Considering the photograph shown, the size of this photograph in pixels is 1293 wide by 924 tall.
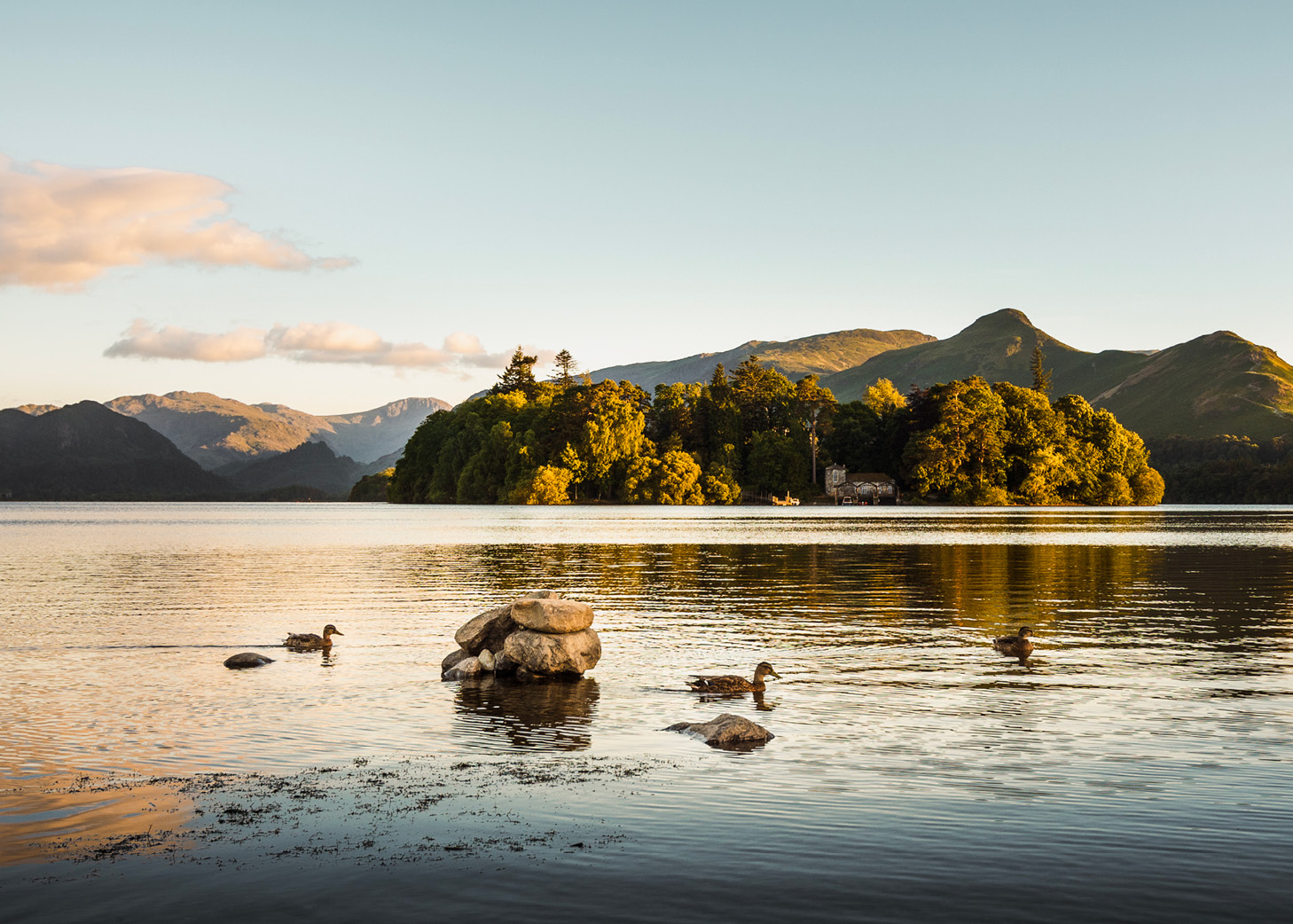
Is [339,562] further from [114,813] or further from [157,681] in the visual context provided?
[114,813]

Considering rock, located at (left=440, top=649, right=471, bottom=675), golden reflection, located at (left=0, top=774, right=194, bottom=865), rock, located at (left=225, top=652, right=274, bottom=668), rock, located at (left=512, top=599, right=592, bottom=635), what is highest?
rock, located at (left=512, top=599, right=592, bottom=635)

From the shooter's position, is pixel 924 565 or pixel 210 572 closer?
pixel 210 572

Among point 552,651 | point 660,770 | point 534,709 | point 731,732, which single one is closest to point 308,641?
point 552,651

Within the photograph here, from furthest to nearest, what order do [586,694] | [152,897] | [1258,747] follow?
[586,694], [1258,747], [152,897]

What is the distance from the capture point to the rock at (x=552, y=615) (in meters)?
25.0

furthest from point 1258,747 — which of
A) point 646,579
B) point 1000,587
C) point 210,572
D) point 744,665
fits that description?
point 210,572

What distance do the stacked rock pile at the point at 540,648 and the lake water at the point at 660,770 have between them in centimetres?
86

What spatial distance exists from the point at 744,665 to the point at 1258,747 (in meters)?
12.1

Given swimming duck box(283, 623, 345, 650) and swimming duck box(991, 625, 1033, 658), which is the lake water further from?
swimming duck box(283, 623, 345, 650)

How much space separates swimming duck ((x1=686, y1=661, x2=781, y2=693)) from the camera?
22.7m

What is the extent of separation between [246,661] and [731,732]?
14807 millimetres

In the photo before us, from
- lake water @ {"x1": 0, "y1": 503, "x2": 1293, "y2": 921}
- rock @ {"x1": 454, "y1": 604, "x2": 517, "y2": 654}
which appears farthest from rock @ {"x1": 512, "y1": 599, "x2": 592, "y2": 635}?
lake water @ {"x1": 0, "y1": 503, "x2": 1293, "y2": 921}

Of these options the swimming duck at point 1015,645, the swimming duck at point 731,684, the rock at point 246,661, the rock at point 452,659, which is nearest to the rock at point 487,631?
the rock at point 452,659

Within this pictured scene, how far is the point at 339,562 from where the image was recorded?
65.9 m
